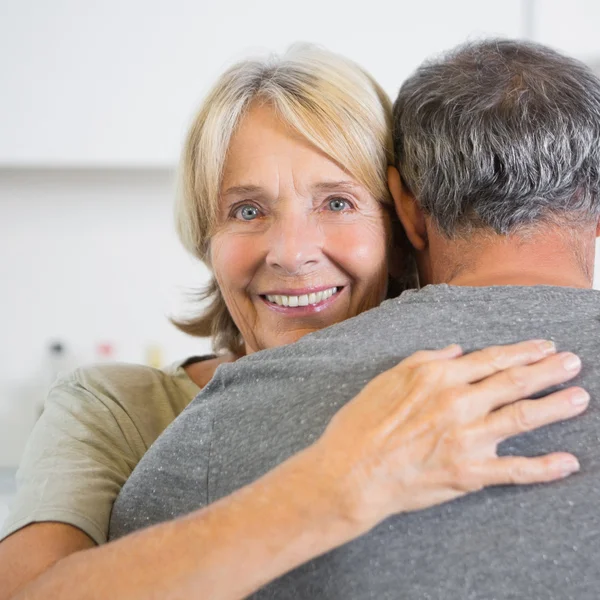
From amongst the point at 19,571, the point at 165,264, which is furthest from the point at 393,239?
the point at 165,264

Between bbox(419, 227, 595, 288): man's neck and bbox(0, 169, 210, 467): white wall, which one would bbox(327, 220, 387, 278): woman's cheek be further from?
bbox(0, 169, 210, 467): white wall

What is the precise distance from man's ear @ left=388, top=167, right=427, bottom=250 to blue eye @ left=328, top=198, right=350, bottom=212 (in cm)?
7

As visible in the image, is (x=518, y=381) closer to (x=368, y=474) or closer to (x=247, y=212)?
(x=368, y=474)

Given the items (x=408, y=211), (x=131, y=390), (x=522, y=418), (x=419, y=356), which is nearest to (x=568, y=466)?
(x=522, y=418)

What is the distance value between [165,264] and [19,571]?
1944 mm

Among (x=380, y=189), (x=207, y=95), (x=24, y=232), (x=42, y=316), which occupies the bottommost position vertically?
(x=42, y=316)

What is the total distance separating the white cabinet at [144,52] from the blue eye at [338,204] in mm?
1317

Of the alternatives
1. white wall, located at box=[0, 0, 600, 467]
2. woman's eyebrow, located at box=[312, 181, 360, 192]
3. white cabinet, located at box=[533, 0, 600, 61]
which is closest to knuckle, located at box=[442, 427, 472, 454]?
woman's eyebrow, located at box=[312, 181, 360, 192]

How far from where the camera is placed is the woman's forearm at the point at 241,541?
0.77 meters

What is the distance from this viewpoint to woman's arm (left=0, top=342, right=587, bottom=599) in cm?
77

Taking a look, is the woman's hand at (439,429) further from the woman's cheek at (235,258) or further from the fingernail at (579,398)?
the woman's cheek at (235,258)

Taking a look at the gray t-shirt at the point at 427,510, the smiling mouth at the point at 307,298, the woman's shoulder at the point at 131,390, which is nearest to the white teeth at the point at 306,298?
the smiling mouth at the point at 307,298

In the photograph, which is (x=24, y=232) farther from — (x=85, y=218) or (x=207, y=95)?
(x=207, y=95)

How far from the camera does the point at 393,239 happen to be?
1.36 metres
